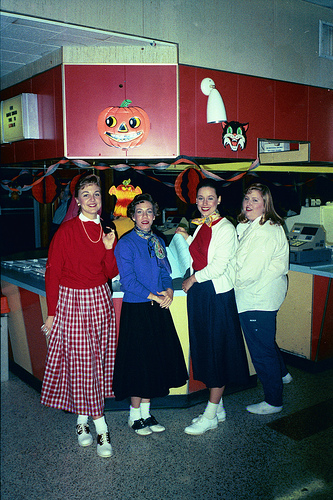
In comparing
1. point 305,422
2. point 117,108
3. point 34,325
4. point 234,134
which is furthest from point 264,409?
point 117,108

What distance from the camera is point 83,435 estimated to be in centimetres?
260

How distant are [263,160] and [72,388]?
336cm

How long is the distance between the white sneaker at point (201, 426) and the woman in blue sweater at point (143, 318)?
28 cm

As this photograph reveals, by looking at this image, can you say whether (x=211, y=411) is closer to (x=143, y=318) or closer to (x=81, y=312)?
(x=143, y=318)

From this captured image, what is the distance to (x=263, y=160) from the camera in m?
4.79

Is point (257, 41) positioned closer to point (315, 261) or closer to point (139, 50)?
point (139, 50)

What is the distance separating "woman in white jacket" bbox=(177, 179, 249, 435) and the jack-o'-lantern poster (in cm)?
93

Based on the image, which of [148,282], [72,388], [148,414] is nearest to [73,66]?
[148,282]

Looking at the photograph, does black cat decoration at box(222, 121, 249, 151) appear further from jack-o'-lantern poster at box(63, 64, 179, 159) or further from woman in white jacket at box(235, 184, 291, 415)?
woman in white jacket at box(235, 184, 291, 415)

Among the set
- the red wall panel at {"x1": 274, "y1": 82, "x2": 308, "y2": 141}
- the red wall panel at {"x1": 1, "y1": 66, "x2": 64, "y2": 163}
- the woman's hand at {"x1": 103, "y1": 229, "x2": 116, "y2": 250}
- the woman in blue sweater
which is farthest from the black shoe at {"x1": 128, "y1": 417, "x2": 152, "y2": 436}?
the red wall panel at {"x1": 274, "y1": 82, "x2": 308, "y2": 141}

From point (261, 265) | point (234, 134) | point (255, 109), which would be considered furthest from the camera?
point (255, 109)

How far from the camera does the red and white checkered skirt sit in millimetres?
2479

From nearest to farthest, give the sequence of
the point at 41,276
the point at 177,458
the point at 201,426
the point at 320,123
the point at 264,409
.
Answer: the point at 177,458 < the point at 201,426 < the point at 264,409 < the point at 41,276 < the point at 320,123

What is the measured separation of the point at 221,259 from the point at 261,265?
1.18ft
